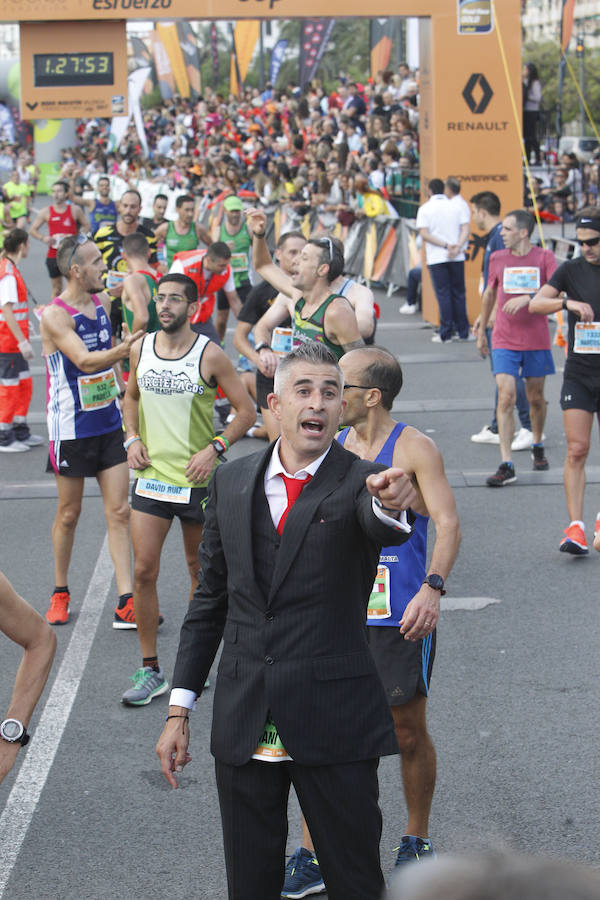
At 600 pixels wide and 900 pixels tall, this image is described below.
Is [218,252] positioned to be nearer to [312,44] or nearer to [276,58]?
[312,44]

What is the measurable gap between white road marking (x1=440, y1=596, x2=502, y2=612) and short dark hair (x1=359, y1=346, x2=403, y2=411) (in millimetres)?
2843

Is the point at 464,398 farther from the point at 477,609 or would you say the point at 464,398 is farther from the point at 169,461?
the point at 169,461

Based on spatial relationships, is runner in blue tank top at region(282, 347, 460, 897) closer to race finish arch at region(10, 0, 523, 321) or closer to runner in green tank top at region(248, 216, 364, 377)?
runner in green tank top at region(248, 216, 364, 377)

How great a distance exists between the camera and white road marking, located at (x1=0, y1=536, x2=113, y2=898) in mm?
4625

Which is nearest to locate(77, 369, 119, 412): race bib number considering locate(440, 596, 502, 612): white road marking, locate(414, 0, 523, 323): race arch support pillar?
locate(440, 596, 502, 612): white road marking

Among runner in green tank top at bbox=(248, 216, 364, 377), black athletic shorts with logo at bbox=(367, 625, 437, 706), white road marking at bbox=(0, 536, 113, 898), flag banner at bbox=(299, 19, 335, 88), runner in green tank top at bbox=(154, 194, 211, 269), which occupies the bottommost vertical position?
white road marking at bbox=(0, 536, 113, 898)

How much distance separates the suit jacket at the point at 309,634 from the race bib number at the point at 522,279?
666 centimetres

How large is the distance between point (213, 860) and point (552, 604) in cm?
317

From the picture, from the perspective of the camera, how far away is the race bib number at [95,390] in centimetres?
696

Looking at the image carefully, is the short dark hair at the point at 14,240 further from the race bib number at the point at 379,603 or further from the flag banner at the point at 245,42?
the flag banner at the point at 245,42

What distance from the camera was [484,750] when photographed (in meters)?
5.22

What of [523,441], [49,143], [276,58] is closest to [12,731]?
[523,441]

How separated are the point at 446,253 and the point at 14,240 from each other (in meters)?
6.61

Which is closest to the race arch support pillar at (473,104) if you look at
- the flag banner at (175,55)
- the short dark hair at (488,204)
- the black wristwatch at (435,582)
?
the short dark hair at (488,204)
